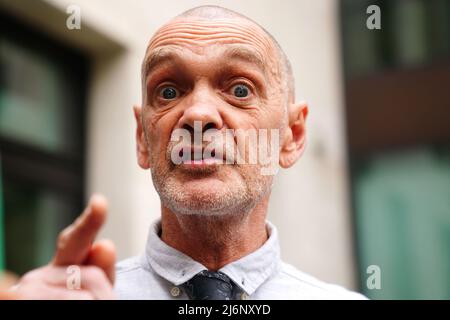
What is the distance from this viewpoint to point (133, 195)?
46.5 inches

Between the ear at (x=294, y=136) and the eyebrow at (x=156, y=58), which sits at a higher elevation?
the eyebrow at (x=156, y=58)

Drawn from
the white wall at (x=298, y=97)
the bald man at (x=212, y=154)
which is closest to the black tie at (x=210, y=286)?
the bald man at (x=212, y=154)

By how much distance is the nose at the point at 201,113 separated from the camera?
81 centimetres

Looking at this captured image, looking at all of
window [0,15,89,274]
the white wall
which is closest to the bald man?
the white wall

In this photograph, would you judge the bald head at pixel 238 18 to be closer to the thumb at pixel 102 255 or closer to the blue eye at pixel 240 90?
the blue eye at pixel 240 90

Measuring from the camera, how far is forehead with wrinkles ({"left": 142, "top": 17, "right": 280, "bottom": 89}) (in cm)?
85

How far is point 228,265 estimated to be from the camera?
88cm

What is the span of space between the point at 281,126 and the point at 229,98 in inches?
4.0

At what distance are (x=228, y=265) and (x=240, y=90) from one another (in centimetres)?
21

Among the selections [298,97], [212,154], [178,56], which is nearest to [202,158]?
[212,154]

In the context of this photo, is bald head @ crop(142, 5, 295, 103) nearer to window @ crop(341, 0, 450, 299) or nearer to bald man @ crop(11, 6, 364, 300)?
bald man @ crop(11, 6, 364, 300)

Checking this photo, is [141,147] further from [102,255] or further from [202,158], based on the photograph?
[102,255]
